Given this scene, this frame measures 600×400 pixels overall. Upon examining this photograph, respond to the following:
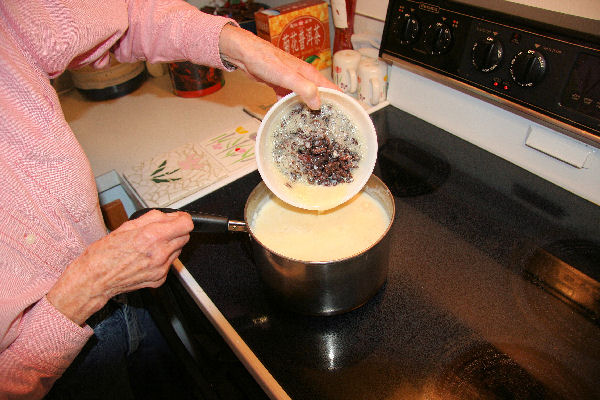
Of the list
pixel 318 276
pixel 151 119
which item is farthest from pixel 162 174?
pixel 318 276

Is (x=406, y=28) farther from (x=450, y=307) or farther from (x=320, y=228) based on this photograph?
(x=450, y=307)

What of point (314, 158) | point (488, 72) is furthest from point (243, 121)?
point (488, 72)

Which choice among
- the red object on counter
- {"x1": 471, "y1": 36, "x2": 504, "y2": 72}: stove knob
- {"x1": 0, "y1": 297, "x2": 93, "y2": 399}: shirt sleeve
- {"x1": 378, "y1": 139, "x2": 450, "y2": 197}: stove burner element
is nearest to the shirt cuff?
{"x1": 0, "y1": 297, "x2": 93, "y2": 399}: shirt sleeve

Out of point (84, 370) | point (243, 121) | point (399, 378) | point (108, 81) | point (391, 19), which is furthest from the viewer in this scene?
point (108, 81)

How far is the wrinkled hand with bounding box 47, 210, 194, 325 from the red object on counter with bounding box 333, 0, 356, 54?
859 mm

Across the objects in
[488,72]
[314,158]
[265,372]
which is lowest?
[265,372]

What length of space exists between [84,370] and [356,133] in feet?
2.33

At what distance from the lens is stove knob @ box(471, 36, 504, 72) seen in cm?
79

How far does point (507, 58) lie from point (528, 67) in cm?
5

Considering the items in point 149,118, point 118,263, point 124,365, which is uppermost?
point 118,263

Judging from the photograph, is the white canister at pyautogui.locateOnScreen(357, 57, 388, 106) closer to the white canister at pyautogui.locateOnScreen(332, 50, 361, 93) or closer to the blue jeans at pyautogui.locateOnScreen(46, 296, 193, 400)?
the white canister at pyautogui.locateOnScreen(332, 50, 361, 93)

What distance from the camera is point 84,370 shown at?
0.82m

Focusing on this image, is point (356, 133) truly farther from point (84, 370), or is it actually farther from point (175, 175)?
point (84, 370)

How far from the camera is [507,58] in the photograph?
784 mm
